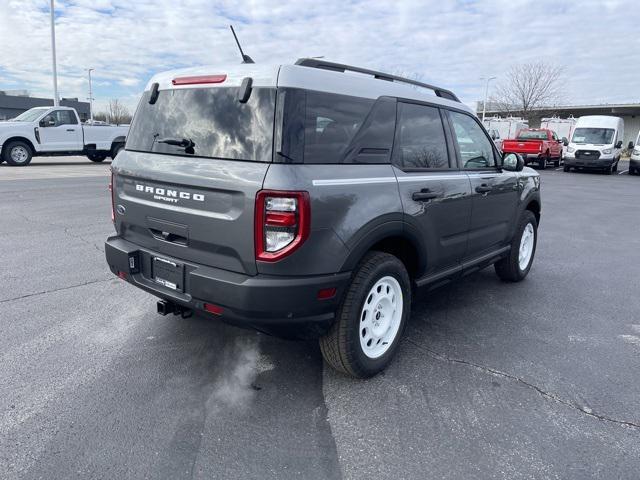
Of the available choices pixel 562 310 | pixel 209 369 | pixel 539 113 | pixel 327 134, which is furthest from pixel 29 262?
pixel 539 113

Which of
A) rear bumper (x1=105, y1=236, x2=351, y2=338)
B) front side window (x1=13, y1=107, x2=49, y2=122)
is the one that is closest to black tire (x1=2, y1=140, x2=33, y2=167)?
front side window (x1=13, y1=107, x2=49, y2=122)

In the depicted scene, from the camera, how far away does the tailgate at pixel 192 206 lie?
8.93 feet

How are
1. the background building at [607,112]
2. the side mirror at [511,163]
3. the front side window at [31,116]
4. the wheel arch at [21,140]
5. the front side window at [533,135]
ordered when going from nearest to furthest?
1. the side mirror at [511,163]
2. the wheel arch at [21,140]
3. the front side window at [31,116]
4. the front side window at [533,135]
5. the background building at [607,112]

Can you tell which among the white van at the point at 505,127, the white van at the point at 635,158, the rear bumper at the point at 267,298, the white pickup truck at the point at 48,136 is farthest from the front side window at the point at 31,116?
the white van at the point at 505,127

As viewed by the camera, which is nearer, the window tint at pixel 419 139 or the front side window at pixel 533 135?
the window tint at pixel 419 139

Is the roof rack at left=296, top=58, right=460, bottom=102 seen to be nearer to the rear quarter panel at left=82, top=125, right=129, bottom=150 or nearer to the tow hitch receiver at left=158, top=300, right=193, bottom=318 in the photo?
the tow hitch receiver at left=158, top=300, right=193, bottom=318

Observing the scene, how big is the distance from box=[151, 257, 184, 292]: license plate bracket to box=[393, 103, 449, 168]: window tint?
1600mm

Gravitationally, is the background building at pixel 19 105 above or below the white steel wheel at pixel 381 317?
above

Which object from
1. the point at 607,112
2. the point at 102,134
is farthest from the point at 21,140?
the point at 607,112

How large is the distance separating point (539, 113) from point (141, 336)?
57743mm

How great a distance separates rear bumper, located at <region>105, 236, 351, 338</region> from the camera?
2711mm

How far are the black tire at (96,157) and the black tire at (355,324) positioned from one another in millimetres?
19014

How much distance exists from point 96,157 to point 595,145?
2241 cm

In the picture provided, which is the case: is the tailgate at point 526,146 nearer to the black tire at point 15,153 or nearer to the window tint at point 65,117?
the window tint at point 65,117
